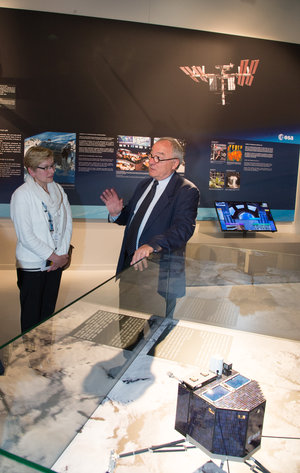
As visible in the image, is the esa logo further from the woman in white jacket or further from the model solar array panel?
the model solar array panel

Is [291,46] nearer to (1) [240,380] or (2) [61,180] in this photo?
(2) [61,180]

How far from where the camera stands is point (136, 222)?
2307 mm

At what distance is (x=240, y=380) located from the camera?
1.04 m

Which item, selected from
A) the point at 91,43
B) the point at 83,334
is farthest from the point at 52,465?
the point at 91,43

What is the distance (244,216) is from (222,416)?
14.3 ft

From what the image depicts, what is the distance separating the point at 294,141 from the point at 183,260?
12.9 feet

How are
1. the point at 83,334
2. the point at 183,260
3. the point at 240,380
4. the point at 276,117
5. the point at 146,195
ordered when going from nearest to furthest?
1. the point at 240,380
2. the point at 83,334
3. the point at 183,260
4. the point at 146,195
5. the point at 276,117

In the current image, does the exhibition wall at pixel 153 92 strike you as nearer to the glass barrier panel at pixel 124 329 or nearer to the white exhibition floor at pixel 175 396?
the glass barrier panel at pixel 124 329

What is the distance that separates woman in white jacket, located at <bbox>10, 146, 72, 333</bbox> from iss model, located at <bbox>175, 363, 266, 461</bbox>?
159cm

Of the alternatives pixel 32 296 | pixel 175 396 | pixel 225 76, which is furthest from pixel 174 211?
pixel 225 76

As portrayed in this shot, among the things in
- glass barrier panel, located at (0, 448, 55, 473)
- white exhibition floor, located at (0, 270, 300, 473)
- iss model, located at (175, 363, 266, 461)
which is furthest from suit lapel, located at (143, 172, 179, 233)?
glass barrier panel, located at (0, 448, 55, 473)

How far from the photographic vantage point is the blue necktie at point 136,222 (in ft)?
7.53

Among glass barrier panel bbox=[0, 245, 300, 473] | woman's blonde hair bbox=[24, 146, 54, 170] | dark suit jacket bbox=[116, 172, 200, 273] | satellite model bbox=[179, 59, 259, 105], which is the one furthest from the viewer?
satellite model bbox=[179, 59, 259, 105]

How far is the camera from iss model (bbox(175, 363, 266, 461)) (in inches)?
35.9
